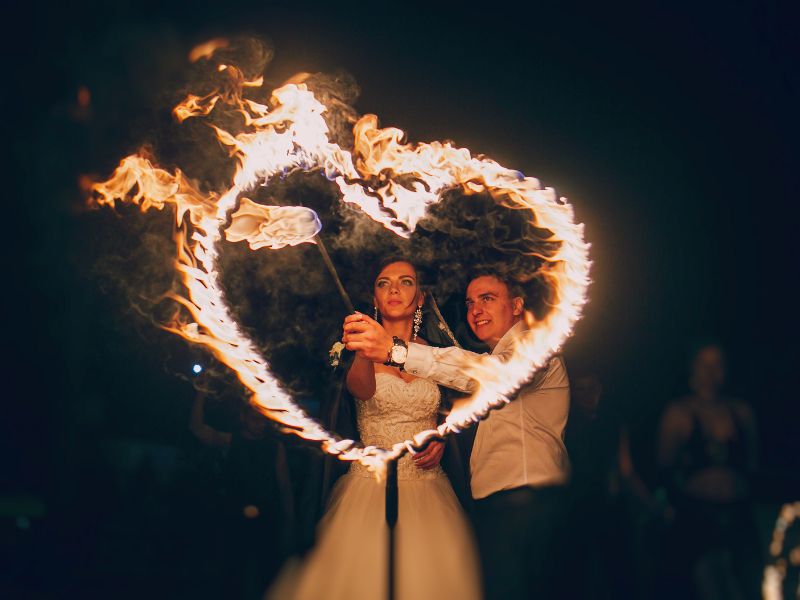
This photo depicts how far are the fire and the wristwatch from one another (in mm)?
389

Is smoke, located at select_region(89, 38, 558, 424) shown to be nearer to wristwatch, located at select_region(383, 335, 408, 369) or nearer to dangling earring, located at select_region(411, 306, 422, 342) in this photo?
dangling earring, located at select_region(411, 306, 422, 342)

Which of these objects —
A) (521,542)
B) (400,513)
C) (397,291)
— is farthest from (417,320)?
(521,542)

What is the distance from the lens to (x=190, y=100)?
5.00 meters

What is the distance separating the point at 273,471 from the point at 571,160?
3.18 m

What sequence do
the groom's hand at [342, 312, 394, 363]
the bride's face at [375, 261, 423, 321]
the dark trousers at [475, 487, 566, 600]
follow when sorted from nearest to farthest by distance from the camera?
1. the groom's hand at [342, 312, 394, 363]
2. the dark trousers at [475, 487, 566, 600]
3. the bride's face at [375, 261, 423, 321]

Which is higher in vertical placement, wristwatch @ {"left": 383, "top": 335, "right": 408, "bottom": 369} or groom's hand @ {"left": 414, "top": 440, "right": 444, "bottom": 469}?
wristwatch @ {"left": 383, "top": 335, "right": 408, "bottom": 369}

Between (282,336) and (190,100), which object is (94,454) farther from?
(190,100)

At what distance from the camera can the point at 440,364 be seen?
376 cm

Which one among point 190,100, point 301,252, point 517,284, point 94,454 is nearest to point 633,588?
point 517,284

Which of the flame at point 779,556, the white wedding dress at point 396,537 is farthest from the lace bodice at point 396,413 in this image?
the flame at point 779,556

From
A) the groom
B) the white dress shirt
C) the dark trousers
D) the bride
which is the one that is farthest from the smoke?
the dark trousers

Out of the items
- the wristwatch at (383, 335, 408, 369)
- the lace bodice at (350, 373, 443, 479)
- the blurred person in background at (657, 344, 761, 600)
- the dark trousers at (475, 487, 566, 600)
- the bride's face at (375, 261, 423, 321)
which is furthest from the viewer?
the bride's face at (375, 261, 423, 321)

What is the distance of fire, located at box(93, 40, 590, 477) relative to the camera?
390 centimetres

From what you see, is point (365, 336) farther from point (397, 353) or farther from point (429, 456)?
point (429, 456)
